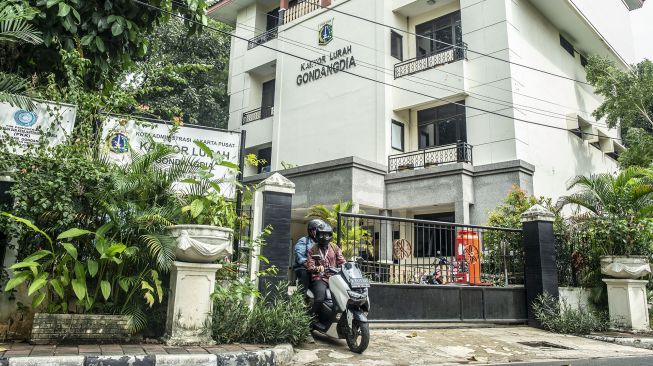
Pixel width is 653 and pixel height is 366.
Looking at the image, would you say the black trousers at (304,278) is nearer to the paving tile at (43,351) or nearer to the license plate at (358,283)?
→ the license plate at (358,283)

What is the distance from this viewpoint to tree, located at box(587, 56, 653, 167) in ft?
51.8

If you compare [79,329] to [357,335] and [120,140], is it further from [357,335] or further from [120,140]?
[357,335]

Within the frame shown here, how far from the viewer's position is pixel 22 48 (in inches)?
277

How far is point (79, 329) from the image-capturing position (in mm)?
4988

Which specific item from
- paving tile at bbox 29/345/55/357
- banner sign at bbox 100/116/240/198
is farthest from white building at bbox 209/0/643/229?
paving tile at bbox 29/345/55/357

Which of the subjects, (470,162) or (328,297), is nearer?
(328,297)

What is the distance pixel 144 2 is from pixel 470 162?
32.7 feet

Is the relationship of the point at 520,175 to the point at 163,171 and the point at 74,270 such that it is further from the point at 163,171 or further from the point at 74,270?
the point at 74,270

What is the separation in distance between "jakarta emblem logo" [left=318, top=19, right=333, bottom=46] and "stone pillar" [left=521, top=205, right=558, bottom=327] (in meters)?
10.9

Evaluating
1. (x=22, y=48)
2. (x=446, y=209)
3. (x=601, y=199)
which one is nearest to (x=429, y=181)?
(x=446, y=209)

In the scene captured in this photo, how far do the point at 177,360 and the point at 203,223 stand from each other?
168cm

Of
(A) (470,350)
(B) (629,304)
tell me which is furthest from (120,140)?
(B) (629,304)

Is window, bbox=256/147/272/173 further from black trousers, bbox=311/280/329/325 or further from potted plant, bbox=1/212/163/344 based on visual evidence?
potted plant, bbox=1/212/163/344

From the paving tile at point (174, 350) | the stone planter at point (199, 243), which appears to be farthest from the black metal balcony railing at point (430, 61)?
the paving tile at point (174, 350)
